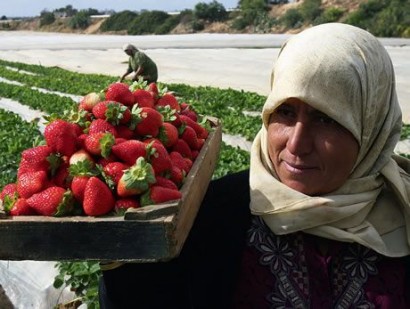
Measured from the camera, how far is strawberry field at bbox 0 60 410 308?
3.79m

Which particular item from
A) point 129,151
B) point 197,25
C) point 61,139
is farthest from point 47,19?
point 129,151

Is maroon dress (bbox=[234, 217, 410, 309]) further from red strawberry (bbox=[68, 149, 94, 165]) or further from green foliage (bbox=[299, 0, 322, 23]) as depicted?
green foliage (bbox=[299, 0, 322, 23])

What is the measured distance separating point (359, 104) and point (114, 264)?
842 millimetres

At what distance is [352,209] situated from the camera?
1.86 meters

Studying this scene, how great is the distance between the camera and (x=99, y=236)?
1.41 meters

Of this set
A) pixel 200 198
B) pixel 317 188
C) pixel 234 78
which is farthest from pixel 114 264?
pixel 234 78

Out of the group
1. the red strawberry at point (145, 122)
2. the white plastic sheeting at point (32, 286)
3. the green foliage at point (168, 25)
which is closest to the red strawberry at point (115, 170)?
the red strawberry at point (145, 122)

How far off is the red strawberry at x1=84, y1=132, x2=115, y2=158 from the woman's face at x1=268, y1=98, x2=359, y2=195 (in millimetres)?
504

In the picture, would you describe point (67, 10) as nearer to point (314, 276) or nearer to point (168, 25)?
point (168, 25)

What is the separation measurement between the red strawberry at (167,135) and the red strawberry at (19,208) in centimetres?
49

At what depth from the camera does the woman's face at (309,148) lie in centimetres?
174

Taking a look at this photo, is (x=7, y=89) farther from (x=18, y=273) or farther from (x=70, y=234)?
(x=70, y=234)

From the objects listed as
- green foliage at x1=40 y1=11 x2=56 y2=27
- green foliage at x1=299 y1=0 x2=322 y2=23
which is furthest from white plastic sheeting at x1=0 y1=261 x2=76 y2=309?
green foliage at x1=40 y1=11 x2=56 y2=27

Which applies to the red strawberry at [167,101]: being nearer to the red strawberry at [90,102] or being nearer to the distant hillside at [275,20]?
the red strawberry at [90,102]
